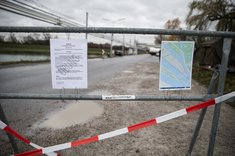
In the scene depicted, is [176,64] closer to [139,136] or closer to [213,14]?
[139,136]

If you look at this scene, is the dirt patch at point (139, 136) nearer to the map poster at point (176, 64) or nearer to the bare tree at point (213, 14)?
the map poster at point (176, 64)

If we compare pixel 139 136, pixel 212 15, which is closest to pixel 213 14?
pixel 212 15

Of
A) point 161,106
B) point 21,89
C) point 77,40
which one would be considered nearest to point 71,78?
point 77,40

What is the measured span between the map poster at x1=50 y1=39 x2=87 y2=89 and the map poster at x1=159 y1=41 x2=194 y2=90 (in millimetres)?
855

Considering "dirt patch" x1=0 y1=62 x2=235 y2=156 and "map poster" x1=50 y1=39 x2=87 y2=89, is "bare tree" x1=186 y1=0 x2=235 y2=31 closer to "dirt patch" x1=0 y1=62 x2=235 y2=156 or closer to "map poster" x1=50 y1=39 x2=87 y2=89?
"dirt patch" x1=0 y1=62 x2=235 y2=156

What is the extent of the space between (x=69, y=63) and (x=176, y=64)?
1155mm

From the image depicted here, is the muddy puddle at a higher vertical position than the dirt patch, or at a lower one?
higher

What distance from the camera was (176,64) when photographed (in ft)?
5.63

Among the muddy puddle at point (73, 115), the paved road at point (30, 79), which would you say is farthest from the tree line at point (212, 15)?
the muddy puddle at point (73, 115)

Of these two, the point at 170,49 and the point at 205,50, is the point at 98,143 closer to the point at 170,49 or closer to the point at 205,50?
the point at 170,49

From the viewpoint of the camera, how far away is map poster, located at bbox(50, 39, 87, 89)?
5.31ft

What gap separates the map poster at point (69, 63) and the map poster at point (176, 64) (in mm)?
855

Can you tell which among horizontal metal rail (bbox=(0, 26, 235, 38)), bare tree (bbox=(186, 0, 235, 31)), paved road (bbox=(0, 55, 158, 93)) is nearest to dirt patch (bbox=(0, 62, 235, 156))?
horizontal metal rail (bbox=(0, 26, 235, 38))

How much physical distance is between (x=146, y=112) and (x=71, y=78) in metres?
2.87
